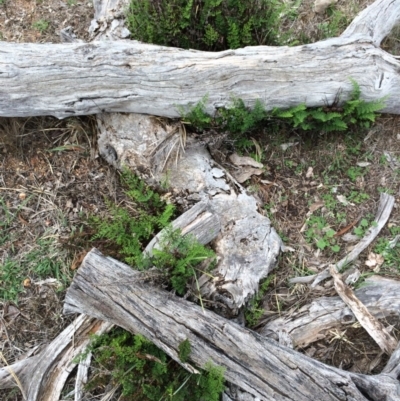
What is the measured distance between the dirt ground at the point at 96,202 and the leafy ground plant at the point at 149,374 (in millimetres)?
778

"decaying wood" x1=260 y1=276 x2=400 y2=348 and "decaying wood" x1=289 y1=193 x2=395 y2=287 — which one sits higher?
"decaying wood" x1=289 y1=193 x2=395 y2=287

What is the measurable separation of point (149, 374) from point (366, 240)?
2431mm

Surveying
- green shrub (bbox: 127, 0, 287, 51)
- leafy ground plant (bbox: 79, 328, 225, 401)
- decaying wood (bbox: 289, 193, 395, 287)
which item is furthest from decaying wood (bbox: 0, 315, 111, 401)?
green shrub (bbox: 127, 0, 287, 51)

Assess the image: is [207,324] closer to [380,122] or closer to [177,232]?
[177,232]

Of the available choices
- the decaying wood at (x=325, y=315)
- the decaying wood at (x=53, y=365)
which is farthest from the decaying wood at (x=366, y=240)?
the decaying wood at (x=53, y=365)

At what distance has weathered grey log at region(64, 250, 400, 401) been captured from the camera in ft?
11.8

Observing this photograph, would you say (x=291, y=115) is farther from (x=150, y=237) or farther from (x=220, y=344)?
(x=220, y=344)

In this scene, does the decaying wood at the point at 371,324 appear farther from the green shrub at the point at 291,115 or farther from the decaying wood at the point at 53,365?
the decaying wood at the point at 53,365

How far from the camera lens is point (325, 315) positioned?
4.10m

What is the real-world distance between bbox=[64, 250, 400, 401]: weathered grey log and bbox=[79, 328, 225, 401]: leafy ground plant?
112mm

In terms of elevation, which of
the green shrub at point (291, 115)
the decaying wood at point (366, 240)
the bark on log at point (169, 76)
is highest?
the bark on log at point (169, 76)

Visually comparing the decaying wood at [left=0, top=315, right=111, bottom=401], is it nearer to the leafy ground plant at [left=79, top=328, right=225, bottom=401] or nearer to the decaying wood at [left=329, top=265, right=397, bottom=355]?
the leafy ground plant at [left=79, top=328, right=225, bottom=401]

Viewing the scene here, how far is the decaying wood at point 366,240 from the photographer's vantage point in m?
4.34

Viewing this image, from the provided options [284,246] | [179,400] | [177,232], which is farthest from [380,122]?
[179,400]
